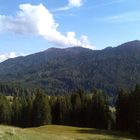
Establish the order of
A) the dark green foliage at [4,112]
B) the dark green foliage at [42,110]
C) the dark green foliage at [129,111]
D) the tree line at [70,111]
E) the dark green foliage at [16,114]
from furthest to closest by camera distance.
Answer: the dark green foliage at [4,112]
the dark green foliage at [16,114]
the dark green foliage at [42,110]
the tree line at [70,111]
the dark green foliage at [129,111]

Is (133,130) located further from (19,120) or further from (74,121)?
(19,120)

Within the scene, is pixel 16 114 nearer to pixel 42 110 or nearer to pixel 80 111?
pixel 42 110

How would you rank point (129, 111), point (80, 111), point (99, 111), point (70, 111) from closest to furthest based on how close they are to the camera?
point (129, 111) → point (99, 111) → point (80, 111) → point (70, 111)

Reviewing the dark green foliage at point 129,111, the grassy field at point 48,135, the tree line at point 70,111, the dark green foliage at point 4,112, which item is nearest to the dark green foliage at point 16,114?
the dark green foliage at point 4,112

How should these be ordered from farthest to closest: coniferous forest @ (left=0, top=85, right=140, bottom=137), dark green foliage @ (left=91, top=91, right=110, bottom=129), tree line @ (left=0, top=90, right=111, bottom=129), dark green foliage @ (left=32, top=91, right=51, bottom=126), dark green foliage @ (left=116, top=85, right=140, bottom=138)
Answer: dark green foliage @ (left=32, top=91, right=51, bottom=126)
tree line @ (left=0, top=90, right=111, bottom=129)
dark green foliage @ (left=91, top=91, right=110, bottom=129)
coniferous forest @ (left=0, top=85, right=140, bottom=137)
dark green foliage @ (left=116, top=85, right=140, bottom=138)

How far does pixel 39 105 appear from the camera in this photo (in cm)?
12294

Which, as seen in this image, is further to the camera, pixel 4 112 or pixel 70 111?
pixel 4 112

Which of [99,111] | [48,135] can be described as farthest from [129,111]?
[48,135]

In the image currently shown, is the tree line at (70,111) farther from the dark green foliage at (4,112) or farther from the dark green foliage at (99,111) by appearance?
the dark green foliage at (4,112)

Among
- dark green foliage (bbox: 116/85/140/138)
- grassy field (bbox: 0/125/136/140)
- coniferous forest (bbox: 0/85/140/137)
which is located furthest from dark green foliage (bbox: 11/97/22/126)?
grassy field (bbox: 0/125/136/140)

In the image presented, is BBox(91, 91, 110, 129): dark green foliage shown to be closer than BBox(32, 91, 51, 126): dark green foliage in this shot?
Yes

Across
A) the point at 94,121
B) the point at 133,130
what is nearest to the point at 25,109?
the point at 94,121

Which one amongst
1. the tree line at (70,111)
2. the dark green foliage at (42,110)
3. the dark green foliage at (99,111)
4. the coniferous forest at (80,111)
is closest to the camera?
the coniferous forest at (80,111)

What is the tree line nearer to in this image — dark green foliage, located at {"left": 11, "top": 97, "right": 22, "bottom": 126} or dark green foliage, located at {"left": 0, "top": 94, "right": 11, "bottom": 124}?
dark green foliage, located at {"left": 11, "top": 97, "right": 22, "bottom": 126}
